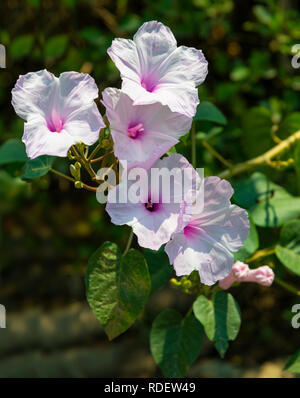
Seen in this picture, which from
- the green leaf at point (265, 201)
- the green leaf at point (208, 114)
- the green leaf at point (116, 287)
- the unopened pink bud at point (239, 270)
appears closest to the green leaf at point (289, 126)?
the green leaf at point (265, 201)

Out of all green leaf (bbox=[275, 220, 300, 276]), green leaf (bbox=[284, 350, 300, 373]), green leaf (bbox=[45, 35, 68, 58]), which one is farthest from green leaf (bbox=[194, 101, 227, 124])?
green leaf (bbox=[45, 35, 68, 58])

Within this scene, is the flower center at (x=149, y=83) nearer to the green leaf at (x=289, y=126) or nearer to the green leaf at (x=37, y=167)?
the green leaf at (x=37, y=167)

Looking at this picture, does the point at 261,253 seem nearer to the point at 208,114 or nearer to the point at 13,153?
the point at 208,114

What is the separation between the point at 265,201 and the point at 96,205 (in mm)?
1005

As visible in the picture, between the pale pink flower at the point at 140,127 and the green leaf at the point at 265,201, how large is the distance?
1.35ft

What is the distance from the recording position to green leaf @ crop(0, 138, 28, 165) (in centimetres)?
119

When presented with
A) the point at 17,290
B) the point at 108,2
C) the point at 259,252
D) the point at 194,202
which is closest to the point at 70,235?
the point at 17,290

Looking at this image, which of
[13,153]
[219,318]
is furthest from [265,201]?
[13,153]

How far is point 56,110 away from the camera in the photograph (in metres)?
0.83

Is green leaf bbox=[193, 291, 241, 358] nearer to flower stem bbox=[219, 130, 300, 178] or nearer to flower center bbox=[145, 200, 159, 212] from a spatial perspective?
flower center bbox=[145, 200, 159, 212]

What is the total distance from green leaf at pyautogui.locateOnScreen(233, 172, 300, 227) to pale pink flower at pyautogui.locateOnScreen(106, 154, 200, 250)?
383mm

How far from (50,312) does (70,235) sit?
0.35m
